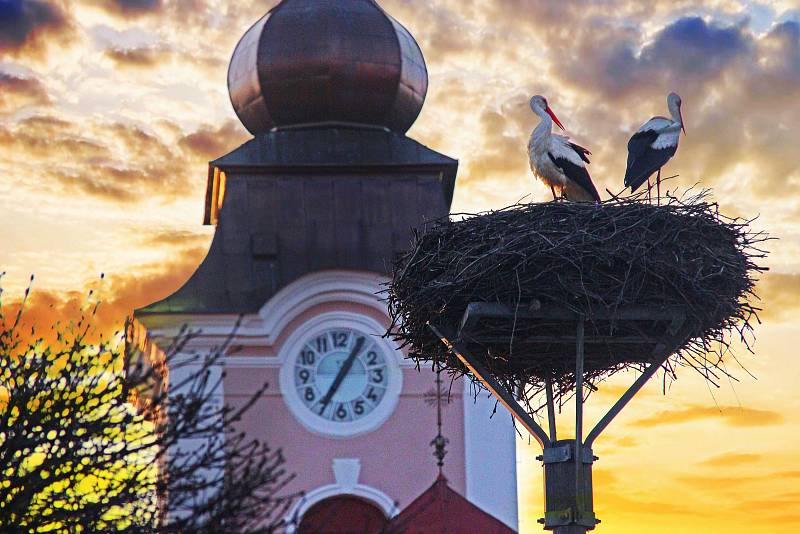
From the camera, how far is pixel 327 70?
2772 cm

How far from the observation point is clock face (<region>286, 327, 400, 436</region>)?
83.8ft

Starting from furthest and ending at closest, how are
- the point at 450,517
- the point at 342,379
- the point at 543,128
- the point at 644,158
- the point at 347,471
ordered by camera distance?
1. the point at 342,379
2. the point at 347,471
3. the point at 450,517
4. the point at 543,128
5. the point at 644,158

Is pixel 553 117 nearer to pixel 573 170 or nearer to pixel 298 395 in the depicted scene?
pixel 573 170

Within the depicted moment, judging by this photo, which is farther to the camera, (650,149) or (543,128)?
(543,128)

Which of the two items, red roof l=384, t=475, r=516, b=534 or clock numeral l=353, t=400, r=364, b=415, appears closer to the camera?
red roof l=384, t=475, r=516, b=534

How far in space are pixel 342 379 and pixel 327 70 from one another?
14.7ft

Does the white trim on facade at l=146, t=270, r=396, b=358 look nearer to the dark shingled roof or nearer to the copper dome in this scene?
the dark shingled roof

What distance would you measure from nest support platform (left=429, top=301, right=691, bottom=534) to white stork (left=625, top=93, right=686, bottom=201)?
1528 mm

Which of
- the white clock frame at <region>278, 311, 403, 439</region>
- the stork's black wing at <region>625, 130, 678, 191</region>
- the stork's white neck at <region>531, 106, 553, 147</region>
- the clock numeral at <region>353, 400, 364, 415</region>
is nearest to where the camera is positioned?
the stork's black wing at <region>625, 130, 678, 191</region>

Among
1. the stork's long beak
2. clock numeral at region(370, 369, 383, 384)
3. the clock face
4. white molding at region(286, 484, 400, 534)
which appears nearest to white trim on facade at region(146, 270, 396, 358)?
the clock face

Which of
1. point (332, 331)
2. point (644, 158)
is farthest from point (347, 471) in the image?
point (644, 158)

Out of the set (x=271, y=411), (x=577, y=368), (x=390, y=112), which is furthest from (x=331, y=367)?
(x=577, y=368)

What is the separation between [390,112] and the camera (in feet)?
91.4

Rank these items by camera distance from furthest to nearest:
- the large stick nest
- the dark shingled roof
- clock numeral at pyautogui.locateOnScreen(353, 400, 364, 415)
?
clock numeral at pyautogui.locateOnScreen(353, 400, 364, 415) < the dark shingled roof < the large stick nest
